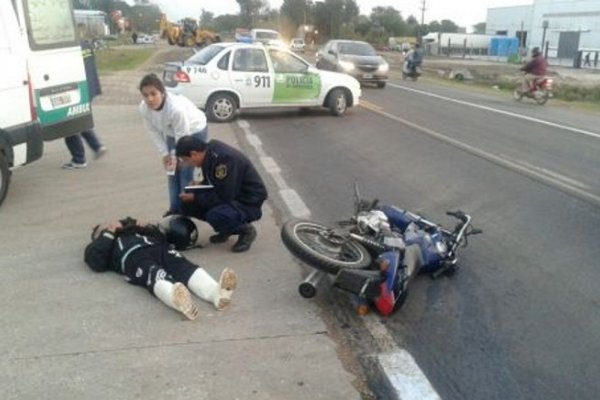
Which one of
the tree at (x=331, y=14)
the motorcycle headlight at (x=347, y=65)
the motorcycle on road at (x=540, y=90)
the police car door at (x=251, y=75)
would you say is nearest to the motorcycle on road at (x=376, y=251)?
the police car door at (x=251, y=75)

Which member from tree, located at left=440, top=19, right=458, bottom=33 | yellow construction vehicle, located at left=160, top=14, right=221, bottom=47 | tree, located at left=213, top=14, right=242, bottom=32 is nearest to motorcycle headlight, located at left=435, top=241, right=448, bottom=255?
yellow construction vehicle, located at left=160, top=14, right=221, bottom=47

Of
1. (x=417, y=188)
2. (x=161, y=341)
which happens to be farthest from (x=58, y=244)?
(x=417, y=188)

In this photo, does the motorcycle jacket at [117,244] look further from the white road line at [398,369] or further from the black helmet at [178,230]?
the white road line at [398,369]

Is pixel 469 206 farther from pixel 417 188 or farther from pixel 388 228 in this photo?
pixel 388 228

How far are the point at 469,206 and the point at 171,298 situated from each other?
156 inches

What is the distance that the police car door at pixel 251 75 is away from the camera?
13.6m

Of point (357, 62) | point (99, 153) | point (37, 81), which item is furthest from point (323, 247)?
point (357, 62)

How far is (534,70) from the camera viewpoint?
20.8 meters

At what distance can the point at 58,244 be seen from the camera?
18.6 feet

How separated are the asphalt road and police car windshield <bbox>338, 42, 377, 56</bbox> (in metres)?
10.0

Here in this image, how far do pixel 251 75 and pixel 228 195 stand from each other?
8710 mm

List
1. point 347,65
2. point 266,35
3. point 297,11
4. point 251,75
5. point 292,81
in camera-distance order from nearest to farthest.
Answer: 1. point 251,75
2. point 292,81
3. point 347,65
4. point 266,35
5. point 297,11

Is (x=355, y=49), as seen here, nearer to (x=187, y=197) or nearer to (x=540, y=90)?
(x=540, y=90)

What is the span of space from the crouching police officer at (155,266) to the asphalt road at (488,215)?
3.83 feet
